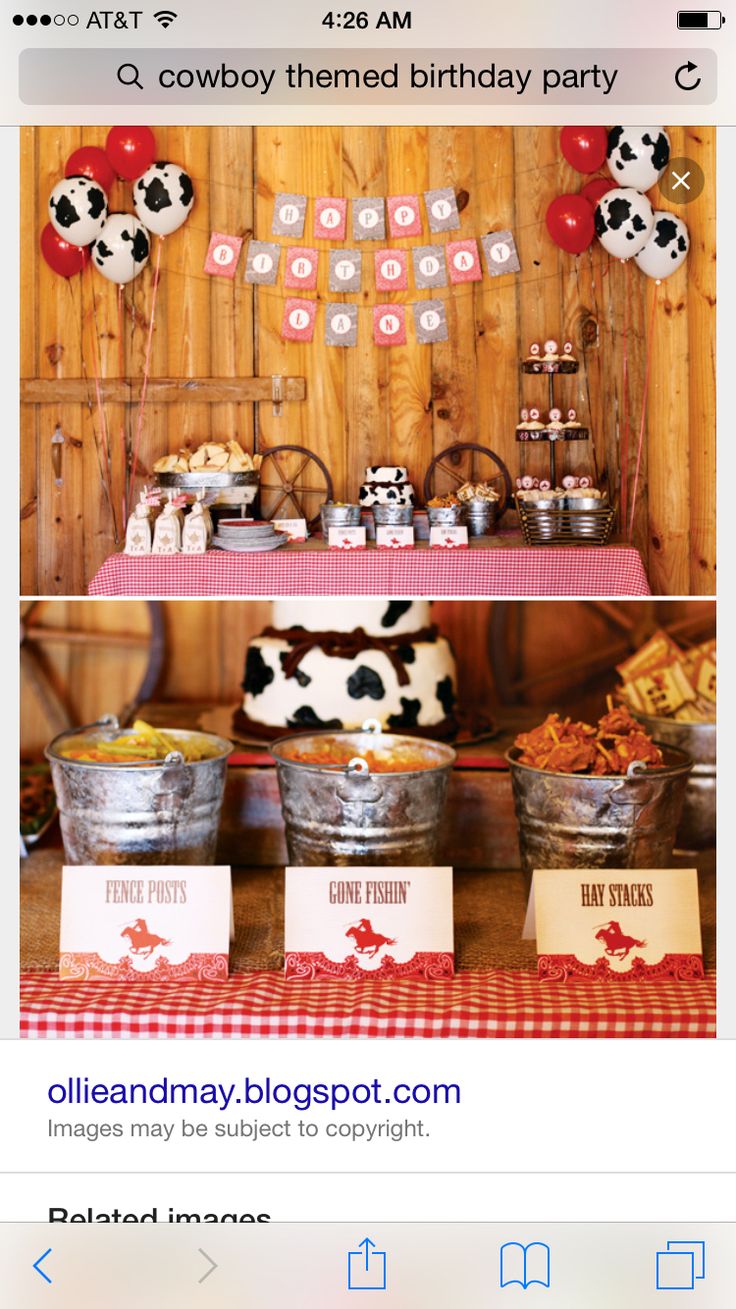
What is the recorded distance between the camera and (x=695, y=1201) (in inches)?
55.8

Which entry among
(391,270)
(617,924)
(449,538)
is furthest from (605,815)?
(391,270)

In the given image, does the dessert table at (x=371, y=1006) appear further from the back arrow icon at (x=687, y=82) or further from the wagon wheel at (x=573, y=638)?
the wagon wheel at (x=573, y=638)

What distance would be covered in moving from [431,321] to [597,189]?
41 cm

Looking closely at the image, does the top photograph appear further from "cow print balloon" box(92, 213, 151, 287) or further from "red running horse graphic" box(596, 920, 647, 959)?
"red running horse graphic" box(596, 920, 647, 959)

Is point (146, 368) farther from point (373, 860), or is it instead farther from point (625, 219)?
point (373, 860)

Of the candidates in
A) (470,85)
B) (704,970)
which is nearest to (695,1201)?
(704,970)

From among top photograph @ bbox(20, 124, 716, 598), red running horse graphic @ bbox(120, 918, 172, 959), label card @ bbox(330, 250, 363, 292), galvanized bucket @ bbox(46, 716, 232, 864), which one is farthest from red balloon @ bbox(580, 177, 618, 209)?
red running horse graphic @ bbox(120, 918, 172, 959)

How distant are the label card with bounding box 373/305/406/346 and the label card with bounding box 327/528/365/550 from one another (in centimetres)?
51

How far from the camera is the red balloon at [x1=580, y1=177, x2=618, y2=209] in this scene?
253 centimetres

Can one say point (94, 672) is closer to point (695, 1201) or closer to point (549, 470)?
point (549, 470)

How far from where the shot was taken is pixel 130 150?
8.32 feet

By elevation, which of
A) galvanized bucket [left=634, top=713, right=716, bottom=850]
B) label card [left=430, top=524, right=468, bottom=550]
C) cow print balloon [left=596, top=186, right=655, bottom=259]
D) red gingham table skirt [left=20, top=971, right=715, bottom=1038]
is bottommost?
red gingham table skirt [left=20, top=971, right=715, bottom=1038]

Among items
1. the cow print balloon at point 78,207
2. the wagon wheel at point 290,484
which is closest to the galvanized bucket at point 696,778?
the wagon wheel at point 290,484

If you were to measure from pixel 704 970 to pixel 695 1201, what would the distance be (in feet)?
1.15
